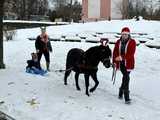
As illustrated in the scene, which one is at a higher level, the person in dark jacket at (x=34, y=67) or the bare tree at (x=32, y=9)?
the bare tree at (x=32, y=9)

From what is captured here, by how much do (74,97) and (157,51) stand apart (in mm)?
13227

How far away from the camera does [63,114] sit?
1068 centimetres

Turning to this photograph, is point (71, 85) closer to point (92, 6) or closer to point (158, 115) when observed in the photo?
point (158, 115)

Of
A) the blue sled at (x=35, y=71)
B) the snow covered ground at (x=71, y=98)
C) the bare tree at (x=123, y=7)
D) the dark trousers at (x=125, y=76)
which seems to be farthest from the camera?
the bare tree at (x=123, y=7)

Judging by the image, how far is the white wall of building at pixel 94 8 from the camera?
7756 cm

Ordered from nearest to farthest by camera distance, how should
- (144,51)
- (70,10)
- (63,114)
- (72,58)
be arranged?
(63,114), (72,58), (144,51), (70,10)

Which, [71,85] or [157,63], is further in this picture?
[157,63]

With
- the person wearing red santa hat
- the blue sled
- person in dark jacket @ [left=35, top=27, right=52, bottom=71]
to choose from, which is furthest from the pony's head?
person in dark jacket @ [left=35, top=27, right=52, bottom=71]

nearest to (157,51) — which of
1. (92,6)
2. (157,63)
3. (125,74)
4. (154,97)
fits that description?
(157,63)

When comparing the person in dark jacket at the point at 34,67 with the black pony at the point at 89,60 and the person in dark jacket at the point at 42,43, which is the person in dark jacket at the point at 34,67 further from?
the black pony at the point at 89,60

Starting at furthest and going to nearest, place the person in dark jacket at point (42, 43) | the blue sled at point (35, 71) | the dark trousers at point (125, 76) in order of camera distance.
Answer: the person in dark jacket at point (42, 43)
the blue sled at point (35, 71)
the dark trousers at point (125, 76)

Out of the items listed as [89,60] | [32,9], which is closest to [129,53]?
[89,60]

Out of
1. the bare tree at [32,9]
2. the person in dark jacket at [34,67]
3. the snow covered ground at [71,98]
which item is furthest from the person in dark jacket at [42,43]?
the bare tree at [32,9]

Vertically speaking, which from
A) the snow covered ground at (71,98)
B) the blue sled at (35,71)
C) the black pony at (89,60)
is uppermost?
the black pony at (89,60)
